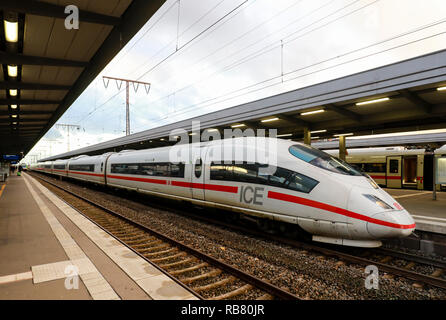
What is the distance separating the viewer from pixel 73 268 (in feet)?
13.4

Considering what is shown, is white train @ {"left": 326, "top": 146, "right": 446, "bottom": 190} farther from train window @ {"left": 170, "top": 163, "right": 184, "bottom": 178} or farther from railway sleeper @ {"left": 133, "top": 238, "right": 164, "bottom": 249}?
railway sleeper @ {"left": 133, "top": 238, "right": 164, "bottom": 249}

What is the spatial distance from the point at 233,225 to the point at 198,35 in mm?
5868

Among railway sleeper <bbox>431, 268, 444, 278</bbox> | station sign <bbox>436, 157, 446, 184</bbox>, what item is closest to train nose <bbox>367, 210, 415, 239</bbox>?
railway sleeper <bbox>431, 268, 444, 278</bbox>

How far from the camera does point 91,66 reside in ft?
24.4

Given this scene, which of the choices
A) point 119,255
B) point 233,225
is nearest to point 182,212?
point 233,225

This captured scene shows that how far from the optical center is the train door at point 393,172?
1736 centimetres

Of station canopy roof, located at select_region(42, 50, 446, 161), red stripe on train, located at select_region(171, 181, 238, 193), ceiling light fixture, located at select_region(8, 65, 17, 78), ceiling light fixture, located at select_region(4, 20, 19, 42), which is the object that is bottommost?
red stripe on train, located at select_region(171, 181, 238, 193)

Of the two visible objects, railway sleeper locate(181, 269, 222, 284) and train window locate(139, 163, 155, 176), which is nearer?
→ railway sleeper locate(181, 269, 222, 284)

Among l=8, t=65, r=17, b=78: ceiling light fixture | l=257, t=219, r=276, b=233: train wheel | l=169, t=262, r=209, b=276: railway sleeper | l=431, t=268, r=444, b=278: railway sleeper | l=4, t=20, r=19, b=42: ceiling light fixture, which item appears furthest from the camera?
l=8, t=65, r=17, b=78: ceiling light fixture

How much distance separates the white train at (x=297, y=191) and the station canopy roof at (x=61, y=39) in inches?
151

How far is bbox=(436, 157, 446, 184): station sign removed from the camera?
927cm

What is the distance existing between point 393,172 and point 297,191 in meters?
15.6

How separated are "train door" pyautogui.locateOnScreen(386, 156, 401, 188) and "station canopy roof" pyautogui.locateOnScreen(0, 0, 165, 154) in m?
18.2
